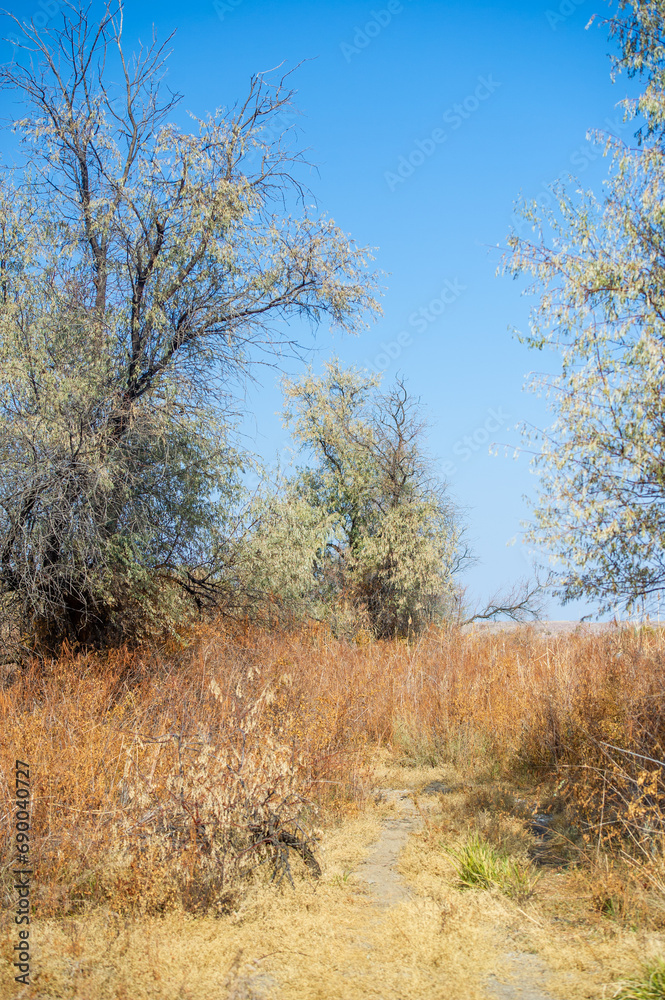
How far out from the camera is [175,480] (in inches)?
437

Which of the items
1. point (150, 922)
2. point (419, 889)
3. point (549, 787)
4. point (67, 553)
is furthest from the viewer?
point (67, 553)

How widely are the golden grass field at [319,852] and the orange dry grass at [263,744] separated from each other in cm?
2

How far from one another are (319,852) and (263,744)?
112 cm

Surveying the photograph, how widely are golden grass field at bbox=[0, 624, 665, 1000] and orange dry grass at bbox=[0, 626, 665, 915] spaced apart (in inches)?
0.9

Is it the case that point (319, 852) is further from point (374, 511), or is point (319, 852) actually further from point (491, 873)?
point (374, 511)

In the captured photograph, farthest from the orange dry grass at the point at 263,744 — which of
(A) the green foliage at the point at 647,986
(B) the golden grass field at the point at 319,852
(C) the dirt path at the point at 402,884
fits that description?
(A) the green foliage at the point at 647,986

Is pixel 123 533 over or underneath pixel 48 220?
underneath

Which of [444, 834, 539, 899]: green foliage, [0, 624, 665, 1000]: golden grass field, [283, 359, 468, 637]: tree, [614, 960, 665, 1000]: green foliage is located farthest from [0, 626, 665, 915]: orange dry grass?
[283, 359, 468, 637]: tree

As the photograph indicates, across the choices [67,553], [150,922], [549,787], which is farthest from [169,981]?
[67,553]

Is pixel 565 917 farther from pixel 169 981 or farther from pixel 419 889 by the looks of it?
pixel 169 981

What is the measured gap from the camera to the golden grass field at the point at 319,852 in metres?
3.81

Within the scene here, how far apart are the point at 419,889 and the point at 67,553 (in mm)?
6886

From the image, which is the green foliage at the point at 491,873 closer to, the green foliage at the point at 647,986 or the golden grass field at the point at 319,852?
the golden grass field at the point at 319,852

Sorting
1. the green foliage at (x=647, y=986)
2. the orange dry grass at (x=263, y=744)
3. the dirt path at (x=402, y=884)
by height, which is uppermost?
the orange dry grass at (x=263, y=744)
